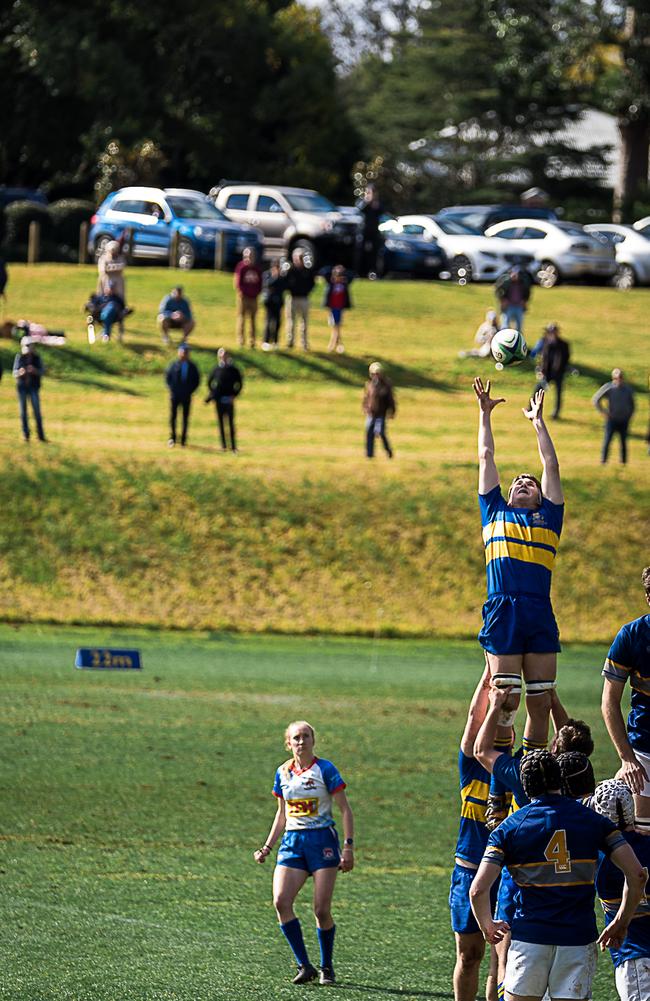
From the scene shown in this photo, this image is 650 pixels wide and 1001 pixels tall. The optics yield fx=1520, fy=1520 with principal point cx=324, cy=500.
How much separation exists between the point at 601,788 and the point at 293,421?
83.7 ft

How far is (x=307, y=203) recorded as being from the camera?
4306cm

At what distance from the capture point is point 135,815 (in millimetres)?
12555

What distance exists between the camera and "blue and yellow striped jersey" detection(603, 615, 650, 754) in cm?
746

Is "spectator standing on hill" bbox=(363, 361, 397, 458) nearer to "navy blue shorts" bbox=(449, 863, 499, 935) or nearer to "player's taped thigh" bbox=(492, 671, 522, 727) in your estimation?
"player's taped thigh" bbox=(492, 671, 522, 727)

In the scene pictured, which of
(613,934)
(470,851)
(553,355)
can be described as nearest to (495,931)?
(613,934)

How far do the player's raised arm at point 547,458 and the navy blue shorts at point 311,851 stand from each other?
7.76 ft

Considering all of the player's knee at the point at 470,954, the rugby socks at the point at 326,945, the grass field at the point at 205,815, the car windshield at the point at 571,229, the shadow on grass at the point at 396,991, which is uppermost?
the car windshield at the point at 571,229

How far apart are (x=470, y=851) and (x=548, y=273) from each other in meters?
36.8

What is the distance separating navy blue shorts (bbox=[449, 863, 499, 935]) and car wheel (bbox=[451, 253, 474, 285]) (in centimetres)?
3704

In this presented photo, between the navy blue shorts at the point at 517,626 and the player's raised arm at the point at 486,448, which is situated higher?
the player's raised arm at the point at 486,448

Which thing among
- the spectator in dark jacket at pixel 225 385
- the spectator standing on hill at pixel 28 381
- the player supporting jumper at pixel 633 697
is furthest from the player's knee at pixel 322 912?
the spectator standing on hill at pixel 28 381

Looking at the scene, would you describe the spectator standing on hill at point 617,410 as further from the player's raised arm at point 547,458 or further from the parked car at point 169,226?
the player's raised arm at point 547,458

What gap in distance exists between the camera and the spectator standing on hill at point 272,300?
33.8 metres

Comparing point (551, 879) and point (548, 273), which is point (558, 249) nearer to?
point (548, 273)
